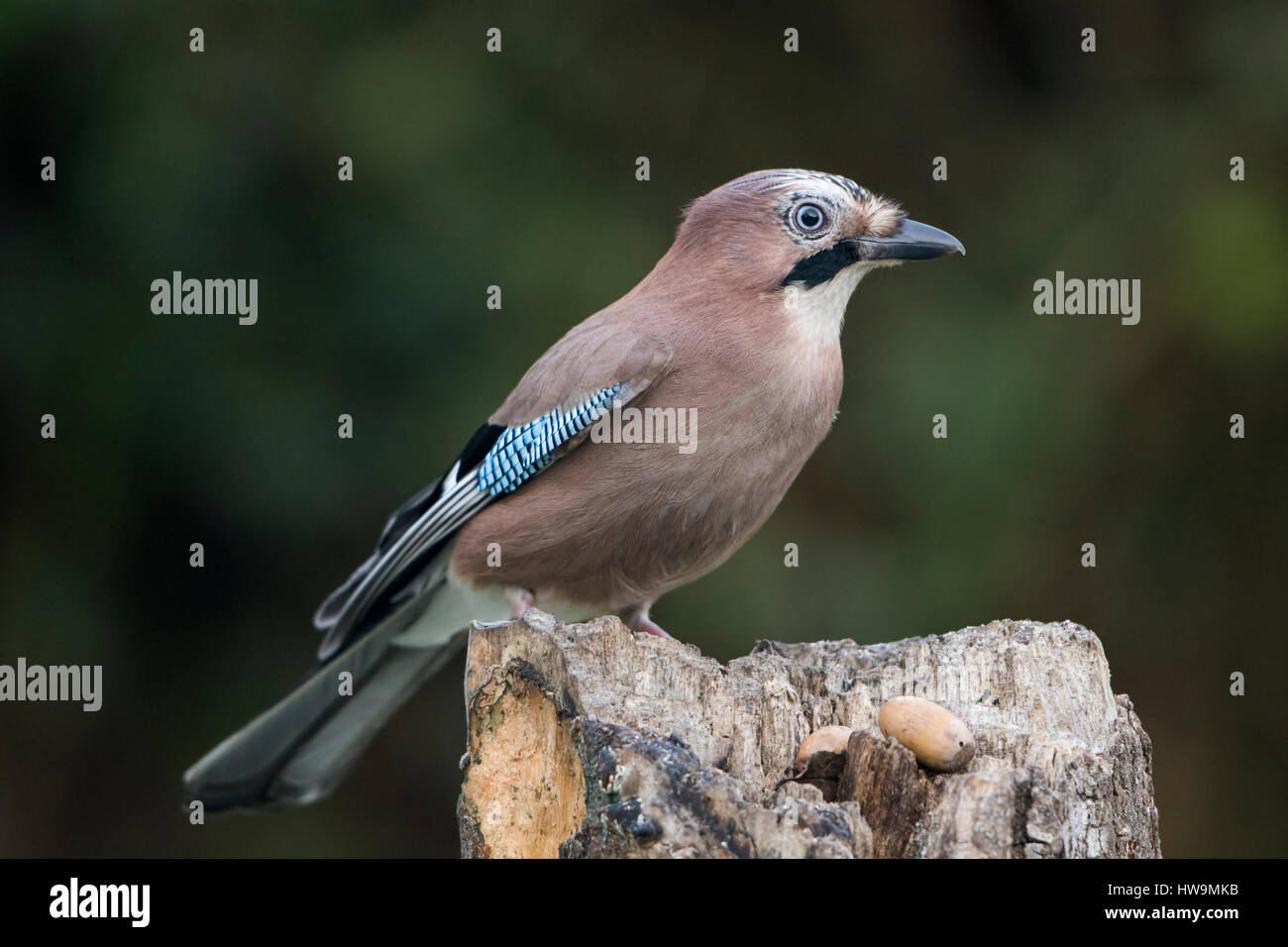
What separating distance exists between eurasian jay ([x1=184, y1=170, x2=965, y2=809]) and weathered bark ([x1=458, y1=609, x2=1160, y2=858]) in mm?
684

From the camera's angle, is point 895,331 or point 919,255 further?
point 895,331

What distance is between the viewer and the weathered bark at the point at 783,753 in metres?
3.43

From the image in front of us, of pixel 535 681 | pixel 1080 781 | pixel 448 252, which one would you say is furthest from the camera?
pixel 448 252

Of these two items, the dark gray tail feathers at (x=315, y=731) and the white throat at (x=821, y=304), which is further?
the dark gray tail feathers at (x=315, y=731)

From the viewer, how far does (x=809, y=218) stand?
530 centimetres

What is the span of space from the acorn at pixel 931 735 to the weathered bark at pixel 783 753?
7cm

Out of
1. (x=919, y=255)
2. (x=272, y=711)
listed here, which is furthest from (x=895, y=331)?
(x=272, y=711)

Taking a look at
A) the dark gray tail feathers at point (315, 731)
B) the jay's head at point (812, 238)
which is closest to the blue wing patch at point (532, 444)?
the jay's head at point (812, 238)

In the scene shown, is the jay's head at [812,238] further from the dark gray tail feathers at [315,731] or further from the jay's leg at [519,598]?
the dark gray tail feathers at [315,731]

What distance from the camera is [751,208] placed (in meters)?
5.38

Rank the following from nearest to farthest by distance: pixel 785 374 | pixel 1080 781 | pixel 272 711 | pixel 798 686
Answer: pixel 1080 781
pixel 798 686
pixel 785 374
pixel 272 711
